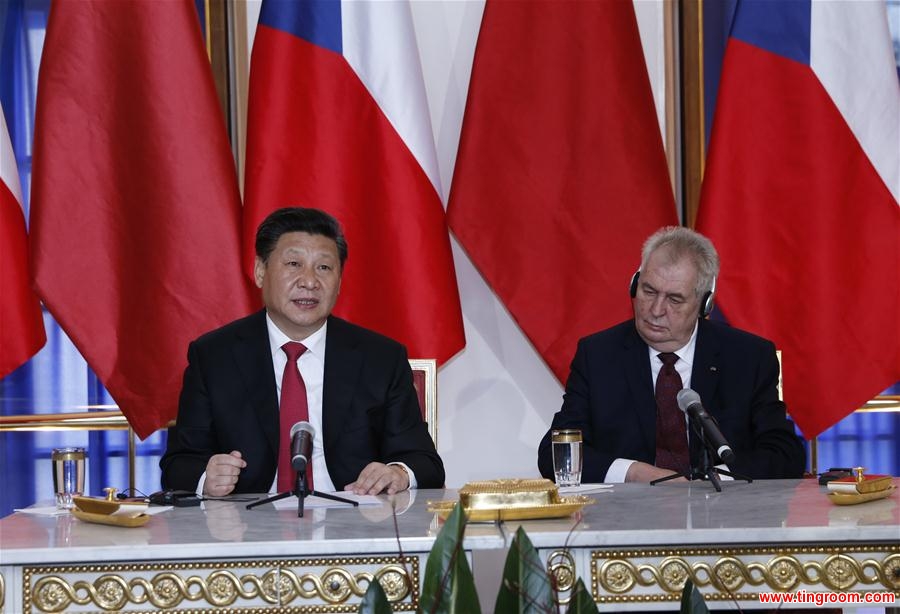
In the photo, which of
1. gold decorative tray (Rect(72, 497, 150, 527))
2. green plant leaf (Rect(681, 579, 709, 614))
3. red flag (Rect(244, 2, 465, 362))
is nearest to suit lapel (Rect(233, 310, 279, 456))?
gold decorative tray (Rect(72, 497, 150, 527))

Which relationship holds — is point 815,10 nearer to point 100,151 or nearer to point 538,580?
point 100,151

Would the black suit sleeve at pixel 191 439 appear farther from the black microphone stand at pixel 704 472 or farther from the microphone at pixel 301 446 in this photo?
the black microphone stand at pixel 704 472

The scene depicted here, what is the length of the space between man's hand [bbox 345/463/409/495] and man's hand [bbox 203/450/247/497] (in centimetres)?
27

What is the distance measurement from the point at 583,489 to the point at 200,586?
38.8 inches

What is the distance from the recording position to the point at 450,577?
1.28 meters

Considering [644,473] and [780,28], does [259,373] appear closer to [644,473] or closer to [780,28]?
[644,473]

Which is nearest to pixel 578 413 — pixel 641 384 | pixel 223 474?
pixel 641 384

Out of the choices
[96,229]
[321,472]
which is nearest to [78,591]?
[321,472]

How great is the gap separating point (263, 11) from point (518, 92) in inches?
39.2

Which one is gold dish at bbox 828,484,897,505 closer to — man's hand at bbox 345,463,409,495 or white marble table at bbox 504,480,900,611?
white marble table at bbox 504,480,900,611

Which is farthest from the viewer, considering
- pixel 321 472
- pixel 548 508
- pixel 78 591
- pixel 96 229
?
pixel 96 229

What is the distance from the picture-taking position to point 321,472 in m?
2.75

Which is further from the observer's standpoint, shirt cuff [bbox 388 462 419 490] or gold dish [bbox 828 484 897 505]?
shirt cuff [bbox 388 462 419 490]

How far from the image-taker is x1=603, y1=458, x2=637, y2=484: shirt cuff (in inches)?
105
